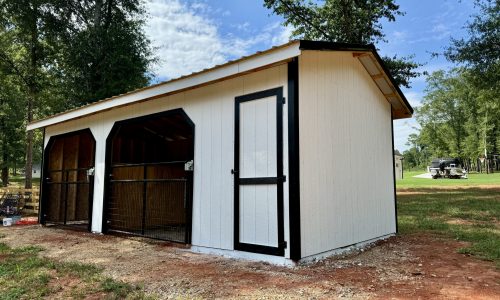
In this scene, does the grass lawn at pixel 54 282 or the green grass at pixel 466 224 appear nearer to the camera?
the grass lawn at pixel 54 282

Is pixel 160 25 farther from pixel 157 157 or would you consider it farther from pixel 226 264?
pixel 226 264

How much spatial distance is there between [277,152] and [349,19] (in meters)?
13.0

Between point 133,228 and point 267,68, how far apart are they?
5.29m

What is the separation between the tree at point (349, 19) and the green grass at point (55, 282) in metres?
14.2

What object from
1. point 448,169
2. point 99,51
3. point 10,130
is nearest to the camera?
point 99,51

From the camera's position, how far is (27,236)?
25.3 feet

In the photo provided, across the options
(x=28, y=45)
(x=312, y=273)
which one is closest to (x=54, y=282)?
(x=312, y=273)

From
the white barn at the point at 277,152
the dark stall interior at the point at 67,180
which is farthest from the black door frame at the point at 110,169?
the dark stall interior at the point at 67,180

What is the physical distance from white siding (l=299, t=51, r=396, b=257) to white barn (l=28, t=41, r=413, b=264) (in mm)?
18

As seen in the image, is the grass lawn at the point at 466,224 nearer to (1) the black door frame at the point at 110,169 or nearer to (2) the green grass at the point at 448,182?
(1) the black door frame at the point at 110,169

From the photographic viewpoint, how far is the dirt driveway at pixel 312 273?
3.50 meters

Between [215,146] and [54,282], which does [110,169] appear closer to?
[215,146]

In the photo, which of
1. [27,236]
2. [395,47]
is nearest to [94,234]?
[27,236]

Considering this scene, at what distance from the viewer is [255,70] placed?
4.99 metres
